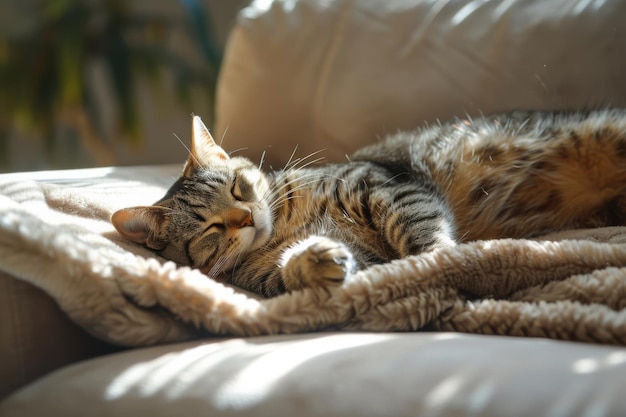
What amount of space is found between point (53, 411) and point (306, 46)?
1.33 m

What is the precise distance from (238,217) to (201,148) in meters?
0.29

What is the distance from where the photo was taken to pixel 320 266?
0.99m

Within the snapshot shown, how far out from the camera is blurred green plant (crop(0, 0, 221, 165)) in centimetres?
309

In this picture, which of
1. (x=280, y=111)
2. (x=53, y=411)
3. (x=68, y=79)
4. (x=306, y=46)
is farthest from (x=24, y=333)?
(x=68, y=79)

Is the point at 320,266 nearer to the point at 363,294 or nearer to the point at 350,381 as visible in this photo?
the point at 363,294

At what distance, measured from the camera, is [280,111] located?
1772 mm

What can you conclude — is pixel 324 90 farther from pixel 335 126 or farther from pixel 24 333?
pixel 24 333

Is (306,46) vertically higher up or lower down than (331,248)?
higher up

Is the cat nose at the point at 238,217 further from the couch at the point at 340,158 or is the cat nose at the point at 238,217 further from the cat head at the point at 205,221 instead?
the couch at the point at 340,158

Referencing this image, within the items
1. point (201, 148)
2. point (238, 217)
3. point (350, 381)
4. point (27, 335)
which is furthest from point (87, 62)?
point (350, 381)

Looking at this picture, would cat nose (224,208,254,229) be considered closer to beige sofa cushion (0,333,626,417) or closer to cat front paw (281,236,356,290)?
cat front paw (281,236,356,290)

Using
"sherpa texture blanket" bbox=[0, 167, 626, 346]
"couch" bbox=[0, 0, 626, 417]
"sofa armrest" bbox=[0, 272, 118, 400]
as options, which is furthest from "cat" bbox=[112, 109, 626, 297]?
"sofa armrest" bbox=[0, 272, 118, 400]

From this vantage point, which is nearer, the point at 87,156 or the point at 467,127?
the point at 467,127

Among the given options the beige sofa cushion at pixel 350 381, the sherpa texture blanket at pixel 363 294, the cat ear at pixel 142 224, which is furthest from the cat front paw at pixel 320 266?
the cat ear at pixel 142 224
